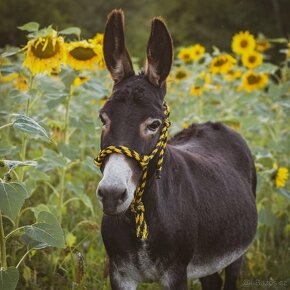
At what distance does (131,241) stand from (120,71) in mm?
943

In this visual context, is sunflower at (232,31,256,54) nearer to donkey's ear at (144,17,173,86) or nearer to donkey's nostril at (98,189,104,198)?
donkey's ear at (144,17,173,86)

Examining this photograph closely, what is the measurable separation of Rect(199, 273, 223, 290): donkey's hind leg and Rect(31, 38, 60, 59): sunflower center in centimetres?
209

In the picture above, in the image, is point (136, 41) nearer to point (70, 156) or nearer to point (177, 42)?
point (177, 42)

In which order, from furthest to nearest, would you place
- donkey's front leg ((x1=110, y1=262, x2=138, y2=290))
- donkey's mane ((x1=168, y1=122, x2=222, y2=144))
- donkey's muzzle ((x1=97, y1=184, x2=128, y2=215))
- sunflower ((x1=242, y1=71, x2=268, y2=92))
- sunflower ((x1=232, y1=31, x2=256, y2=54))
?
sunflower ((x1=232, y1=31, x2=256, y2=54)) < sunflower ((x1=242, y1=71, x2=268, y2=92)) < donkey's mane ((x1=168, y1=122, x2=222, y2=144)) < donkey's front leg ((x1=110, y1=262, x2=138, y2=290)) < donkey's muzzle ((x1=97, y1=184, x2=128, y2=215))

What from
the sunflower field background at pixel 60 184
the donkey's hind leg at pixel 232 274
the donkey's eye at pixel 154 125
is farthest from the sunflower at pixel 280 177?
the donkey's eye at pixel 154 125

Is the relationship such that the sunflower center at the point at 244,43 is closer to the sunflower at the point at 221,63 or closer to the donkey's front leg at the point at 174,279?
the sunflower at the point at 221,63

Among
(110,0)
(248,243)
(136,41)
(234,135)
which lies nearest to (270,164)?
(234,135)

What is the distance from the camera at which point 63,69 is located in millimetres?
3857

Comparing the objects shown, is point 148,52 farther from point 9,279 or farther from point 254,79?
point 254,79

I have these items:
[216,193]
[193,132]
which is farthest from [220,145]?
[216,193]

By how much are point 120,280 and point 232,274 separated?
1366 millimetres

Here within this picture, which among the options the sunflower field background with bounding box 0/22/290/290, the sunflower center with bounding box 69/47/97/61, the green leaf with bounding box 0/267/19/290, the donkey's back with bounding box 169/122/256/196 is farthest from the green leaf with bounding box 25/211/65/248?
the sunflower center with bounding box 69/47/97/61

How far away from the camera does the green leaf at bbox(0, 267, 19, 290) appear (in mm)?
2551

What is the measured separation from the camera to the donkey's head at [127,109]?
2230mm
